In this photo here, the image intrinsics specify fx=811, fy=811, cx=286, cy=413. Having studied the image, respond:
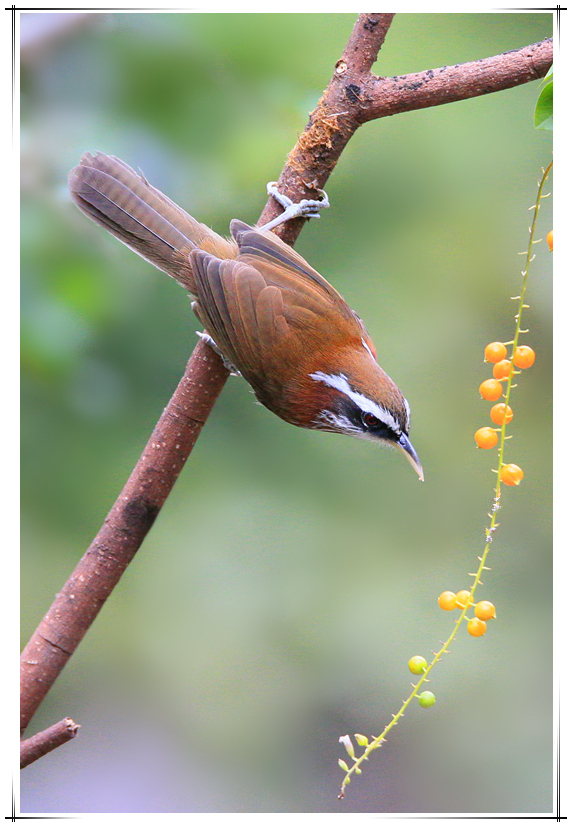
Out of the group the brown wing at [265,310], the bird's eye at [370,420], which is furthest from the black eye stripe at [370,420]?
the brown wing at [265,310]

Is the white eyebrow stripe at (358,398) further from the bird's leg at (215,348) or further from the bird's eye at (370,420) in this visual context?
the bird's leg at (215,348)

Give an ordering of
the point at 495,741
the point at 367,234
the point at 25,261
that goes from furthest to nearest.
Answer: the point at 367,234, the point at 495,741, the point at 25,261

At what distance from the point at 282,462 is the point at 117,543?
76 cm

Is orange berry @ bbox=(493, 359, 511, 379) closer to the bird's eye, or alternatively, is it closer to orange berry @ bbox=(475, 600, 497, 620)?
the bird's eye

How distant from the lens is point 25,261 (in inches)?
62.2

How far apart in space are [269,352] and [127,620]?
2.94 ft

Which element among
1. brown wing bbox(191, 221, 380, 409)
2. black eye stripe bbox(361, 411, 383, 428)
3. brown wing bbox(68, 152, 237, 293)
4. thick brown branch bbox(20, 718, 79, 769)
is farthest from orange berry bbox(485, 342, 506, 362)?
thick brown branch bbox(20, 718, 79, 769)

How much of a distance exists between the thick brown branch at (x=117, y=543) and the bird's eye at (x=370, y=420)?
0.95ft

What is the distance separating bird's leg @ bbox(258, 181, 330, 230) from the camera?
5.02 feet

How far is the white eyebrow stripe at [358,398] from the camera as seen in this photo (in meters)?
1.49

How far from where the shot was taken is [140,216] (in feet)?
5.40
